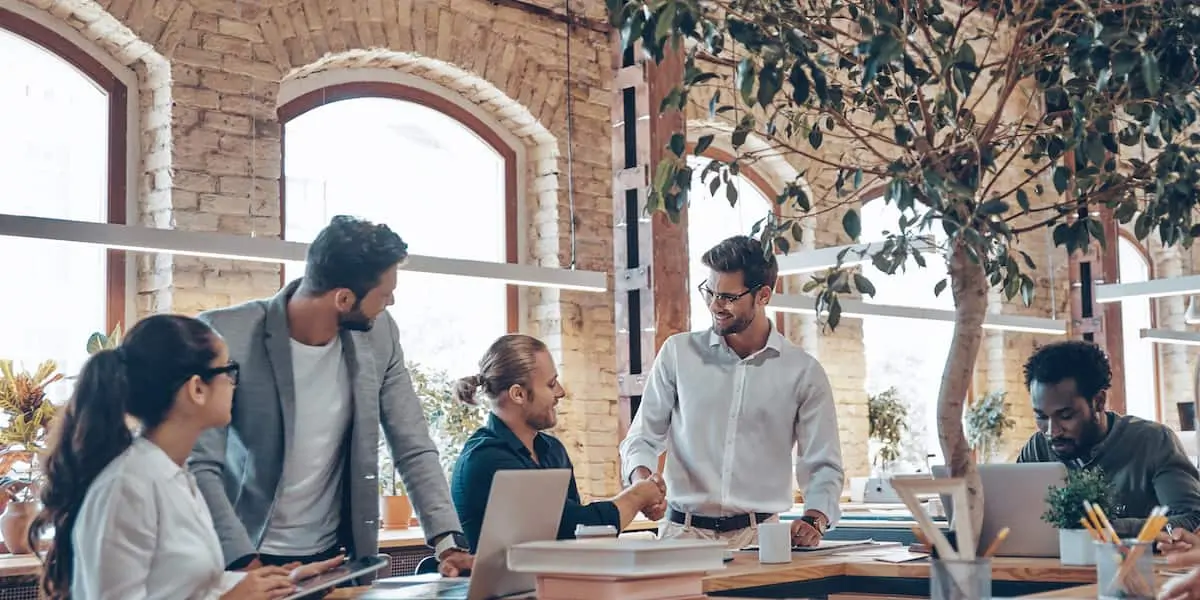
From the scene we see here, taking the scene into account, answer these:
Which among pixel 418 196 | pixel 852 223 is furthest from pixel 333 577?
pixel 418 196

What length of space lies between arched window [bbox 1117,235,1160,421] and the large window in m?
2.75

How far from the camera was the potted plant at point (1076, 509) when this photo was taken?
10.2 ft

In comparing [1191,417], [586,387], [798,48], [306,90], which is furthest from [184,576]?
[1191,417]

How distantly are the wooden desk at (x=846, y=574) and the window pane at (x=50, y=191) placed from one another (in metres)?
4.50

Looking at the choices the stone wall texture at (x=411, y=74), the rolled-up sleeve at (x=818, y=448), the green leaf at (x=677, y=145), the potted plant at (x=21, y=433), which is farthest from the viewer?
the stone wall texture at (x=411, y=74)

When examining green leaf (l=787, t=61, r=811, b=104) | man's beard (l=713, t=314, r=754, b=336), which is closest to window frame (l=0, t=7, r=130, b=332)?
man's beard (l=713, t=314, r=754, b=336)

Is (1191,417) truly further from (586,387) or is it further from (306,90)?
(306,90)

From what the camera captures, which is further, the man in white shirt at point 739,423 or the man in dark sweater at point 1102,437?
the man in white shirt at point 739,423

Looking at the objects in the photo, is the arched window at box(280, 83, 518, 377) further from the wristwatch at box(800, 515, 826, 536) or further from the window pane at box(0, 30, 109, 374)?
the wristwatch at box(800, 515, 826, 536)

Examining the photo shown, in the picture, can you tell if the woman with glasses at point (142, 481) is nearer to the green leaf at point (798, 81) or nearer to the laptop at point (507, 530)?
the laptop at point (507, 530)

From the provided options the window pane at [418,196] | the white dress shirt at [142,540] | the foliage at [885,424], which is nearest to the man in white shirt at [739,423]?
the white dress shirt at [142,540]

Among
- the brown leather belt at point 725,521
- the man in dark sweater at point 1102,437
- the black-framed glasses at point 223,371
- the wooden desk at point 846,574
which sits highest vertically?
the black-framed glasses at point 223,371

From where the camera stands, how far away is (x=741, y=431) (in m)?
4.06

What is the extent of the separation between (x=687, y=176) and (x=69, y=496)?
1.37 metres
